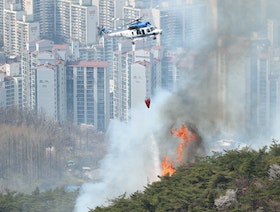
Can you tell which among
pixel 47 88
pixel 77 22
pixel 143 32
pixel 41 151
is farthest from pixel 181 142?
pixel 77 22

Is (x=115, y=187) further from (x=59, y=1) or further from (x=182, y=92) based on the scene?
(x=59, y=1)

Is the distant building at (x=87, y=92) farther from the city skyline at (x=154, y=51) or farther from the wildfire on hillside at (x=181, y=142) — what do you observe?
the wildfire on hillside at (x=181, y=142)

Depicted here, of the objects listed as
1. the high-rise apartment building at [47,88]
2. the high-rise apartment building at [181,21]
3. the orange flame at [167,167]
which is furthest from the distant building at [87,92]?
the orange flame at [167,167]

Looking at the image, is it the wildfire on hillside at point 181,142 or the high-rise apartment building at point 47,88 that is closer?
the wildfire on hillside at point 181,142

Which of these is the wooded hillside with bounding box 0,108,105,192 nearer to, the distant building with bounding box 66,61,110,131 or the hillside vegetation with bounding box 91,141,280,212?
the distant building with bounding box 66,61,110,131

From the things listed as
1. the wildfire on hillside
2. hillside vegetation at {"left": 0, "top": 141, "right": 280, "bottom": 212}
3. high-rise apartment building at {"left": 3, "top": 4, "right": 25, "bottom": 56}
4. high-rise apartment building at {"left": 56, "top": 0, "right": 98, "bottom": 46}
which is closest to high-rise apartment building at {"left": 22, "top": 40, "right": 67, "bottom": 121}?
high-rise apartment building at {"left": 56, "top": 0, "right": 98, "bottom": 46}

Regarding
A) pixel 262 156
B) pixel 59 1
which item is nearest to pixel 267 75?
pixel 262 156
